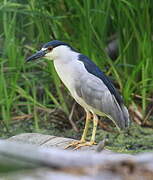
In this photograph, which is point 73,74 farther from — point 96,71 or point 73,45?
point 73,45

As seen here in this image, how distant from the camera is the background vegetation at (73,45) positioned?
6523 millimetres

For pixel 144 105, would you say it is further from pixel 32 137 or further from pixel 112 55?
pixel 32 137

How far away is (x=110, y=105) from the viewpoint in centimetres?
565

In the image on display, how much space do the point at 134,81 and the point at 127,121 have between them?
4.60 feet

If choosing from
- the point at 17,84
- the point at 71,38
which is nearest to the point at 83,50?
the point at 71,38

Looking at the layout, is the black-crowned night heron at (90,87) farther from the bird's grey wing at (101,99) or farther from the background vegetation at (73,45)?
the background vegetation at (73,45)

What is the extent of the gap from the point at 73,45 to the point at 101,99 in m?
1.41

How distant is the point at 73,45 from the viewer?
694cm

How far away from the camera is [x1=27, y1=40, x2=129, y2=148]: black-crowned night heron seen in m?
5.59

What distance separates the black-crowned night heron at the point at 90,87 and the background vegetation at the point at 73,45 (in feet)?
2.45

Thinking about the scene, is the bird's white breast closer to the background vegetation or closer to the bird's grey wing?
the bird's grey wing

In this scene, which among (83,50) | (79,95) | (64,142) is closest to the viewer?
(64,142)

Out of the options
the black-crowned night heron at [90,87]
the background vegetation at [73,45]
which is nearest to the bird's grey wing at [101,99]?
the black-crowned night heron at [90,87]

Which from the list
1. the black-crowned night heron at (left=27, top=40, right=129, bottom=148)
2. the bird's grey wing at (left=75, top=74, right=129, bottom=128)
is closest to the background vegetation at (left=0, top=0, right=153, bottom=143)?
the black-crowned night heron at (left=27, top=40, right=129, bottom=148)
